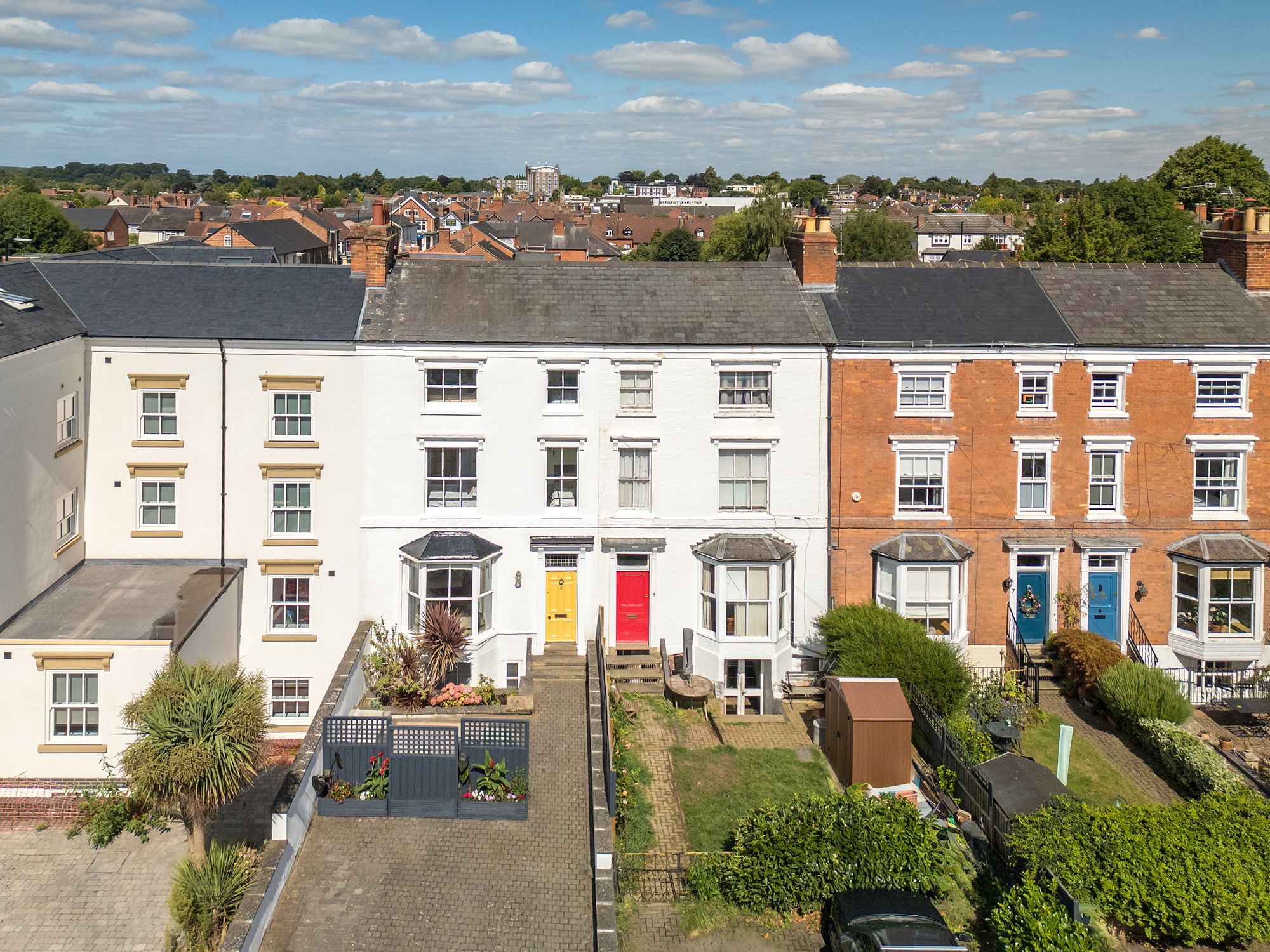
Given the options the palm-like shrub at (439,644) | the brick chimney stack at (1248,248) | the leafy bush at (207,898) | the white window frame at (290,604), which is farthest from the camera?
the brick chimney stack at (1248,248)

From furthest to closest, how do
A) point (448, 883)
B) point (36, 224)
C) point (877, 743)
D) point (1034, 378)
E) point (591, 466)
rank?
point (36, 224), point (1034, 378), point (591, 466), point (877, 743), point (448, 883)

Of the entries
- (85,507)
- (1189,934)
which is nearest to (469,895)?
(1189,934)

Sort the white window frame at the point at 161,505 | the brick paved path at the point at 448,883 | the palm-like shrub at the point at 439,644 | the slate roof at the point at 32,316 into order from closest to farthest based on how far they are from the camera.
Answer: the brick paved path at the point at 448,883, the slate roof at the point at 32,316, the palm-like shrub at the point at 439,644, the white window frame at the point at 161,505

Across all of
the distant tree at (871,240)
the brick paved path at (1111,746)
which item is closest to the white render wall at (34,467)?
the brick paved path at (1111,746)

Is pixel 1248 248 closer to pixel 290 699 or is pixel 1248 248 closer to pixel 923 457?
pixel 923 457

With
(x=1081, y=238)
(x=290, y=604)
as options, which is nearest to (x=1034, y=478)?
(x=290, y=604)

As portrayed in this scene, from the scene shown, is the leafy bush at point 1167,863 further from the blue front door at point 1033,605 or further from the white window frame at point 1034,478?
the white window frame at point 1034,478

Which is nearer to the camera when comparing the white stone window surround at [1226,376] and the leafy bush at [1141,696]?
the leafy bush at [1141,696]
